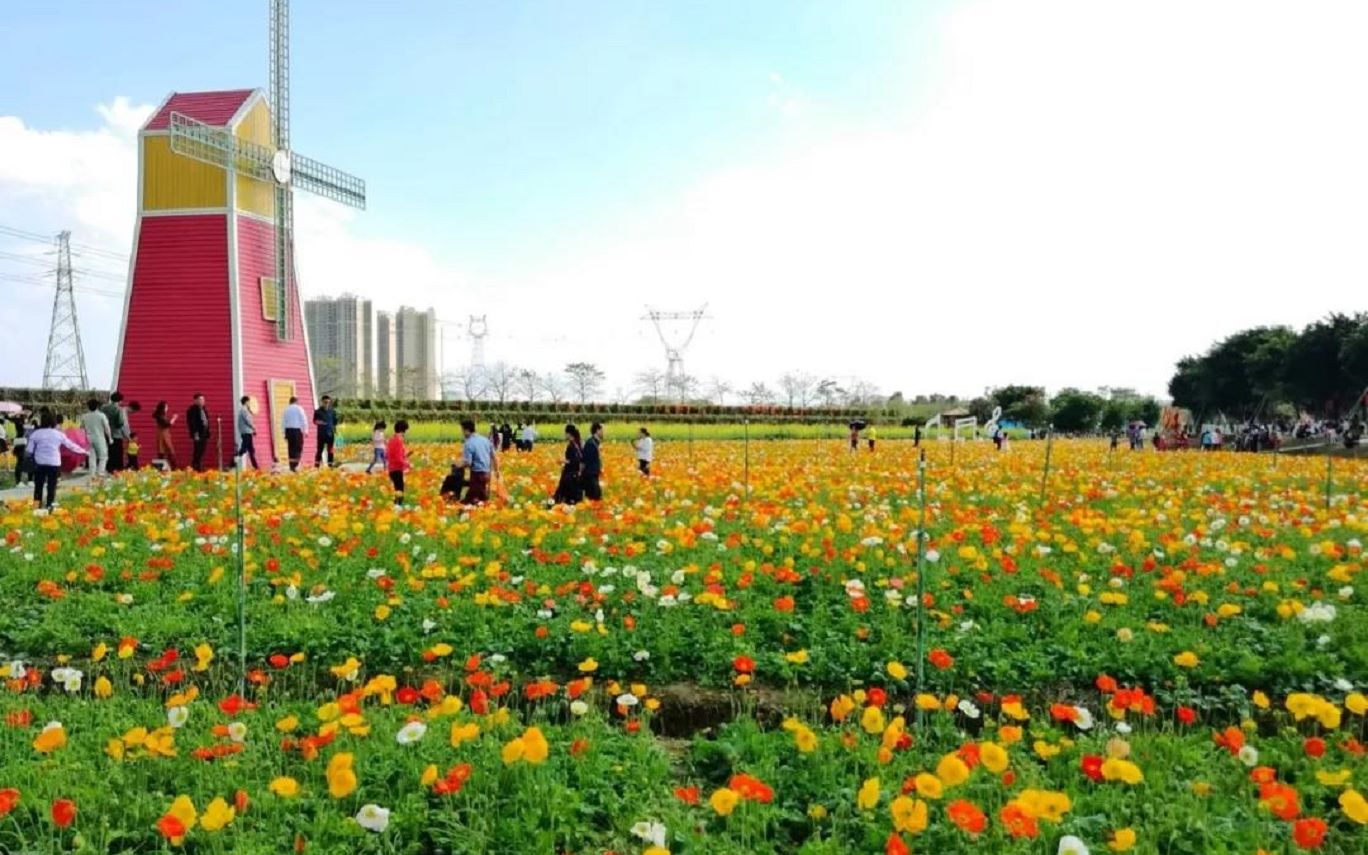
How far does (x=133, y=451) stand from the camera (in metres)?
19.1

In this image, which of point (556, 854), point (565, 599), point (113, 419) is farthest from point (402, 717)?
point (113, 419)

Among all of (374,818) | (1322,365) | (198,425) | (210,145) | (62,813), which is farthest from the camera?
(1322,365)

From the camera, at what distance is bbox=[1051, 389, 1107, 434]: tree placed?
9225 centimetres

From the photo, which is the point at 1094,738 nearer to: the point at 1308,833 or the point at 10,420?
the point at 1308,833

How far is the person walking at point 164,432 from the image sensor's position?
19359 mm

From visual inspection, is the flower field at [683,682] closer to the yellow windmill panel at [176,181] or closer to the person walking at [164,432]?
the person walking at [164,432]

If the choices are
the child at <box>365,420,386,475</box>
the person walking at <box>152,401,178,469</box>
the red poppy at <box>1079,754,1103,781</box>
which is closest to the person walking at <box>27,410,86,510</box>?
the child at <box>365,420,386,475</box>

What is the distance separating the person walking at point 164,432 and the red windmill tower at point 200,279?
Result: 440mm

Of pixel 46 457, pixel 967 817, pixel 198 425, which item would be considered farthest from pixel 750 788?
pixel 198 425

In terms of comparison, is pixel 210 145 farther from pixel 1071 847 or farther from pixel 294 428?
pixel 1071 847

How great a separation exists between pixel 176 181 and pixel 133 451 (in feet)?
20.2

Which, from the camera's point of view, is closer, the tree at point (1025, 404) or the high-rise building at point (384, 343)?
the tree at point (1025, 404)

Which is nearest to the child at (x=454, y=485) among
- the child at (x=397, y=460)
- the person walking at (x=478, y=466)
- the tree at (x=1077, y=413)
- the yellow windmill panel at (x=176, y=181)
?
the child at (x=397, y=460)

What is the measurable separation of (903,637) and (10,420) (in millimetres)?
33774
